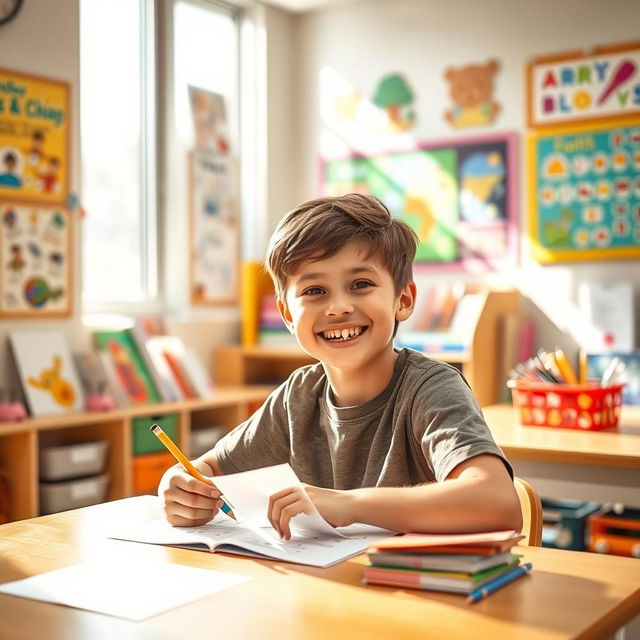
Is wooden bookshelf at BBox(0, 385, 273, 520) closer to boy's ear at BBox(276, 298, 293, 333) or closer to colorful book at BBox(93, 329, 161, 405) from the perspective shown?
colorful book at BBox(93, 329, 161, 405)

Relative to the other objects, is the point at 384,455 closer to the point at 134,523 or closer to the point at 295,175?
the point at 134,523

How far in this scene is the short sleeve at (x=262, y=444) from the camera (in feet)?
4.95

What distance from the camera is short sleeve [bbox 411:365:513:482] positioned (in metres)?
1.19

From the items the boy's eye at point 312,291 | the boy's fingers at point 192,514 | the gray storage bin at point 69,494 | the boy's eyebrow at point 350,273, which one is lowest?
the gray storage bin at point 69,494

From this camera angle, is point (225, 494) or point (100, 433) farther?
point (100, 433)

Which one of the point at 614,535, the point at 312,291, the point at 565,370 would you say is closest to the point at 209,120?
the point at 565,370

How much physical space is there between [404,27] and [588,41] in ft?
2.74

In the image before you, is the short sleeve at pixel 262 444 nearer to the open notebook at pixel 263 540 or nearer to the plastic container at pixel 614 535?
the open notebook at pixel 263 540

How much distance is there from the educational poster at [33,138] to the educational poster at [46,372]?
486 millimetres

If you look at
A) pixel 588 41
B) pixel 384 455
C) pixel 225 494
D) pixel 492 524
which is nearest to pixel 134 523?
pixel 225 494

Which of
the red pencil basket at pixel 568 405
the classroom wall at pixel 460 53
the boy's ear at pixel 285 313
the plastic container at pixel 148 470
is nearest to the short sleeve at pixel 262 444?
the boy's ear at pixel 285 313

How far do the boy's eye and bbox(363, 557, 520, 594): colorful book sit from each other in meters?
0.48

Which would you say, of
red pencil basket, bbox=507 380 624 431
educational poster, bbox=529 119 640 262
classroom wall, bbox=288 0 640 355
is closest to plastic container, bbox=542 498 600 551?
classroom wall, bbox=288 0 640 355

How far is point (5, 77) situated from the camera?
311 centimetres
